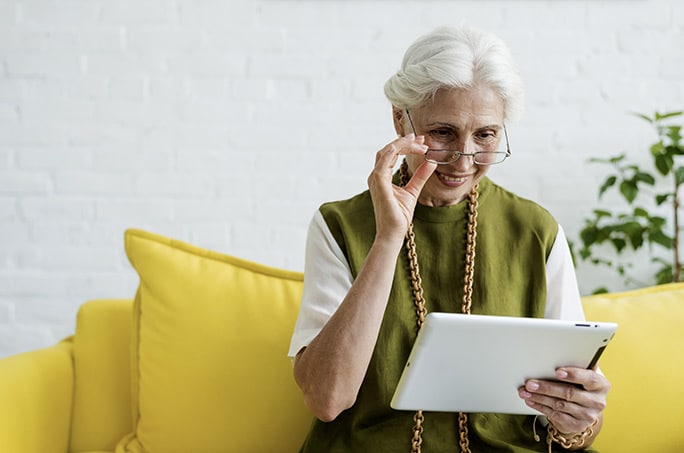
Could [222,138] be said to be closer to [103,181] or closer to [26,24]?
[103,181]

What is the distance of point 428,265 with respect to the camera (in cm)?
160

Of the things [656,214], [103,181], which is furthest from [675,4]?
[103,181]

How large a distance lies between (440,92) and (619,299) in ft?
2.17

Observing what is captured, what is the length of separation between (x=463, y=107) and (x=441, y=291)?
0.34 m

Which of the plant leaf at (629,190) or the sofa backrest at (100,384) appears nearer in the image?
the sofa backrest at (100,384)

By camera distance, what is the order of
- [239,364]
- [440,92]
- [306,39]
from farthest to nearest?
[306,39] < [239,364] < [440,92]

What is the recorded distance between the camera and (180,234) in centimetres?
247

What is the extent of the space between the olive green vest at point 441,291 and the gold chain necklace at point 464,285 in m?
0.01

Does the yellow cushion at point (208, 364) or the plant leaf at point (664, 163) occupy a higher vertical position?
the plant leaf at point (664, 163)

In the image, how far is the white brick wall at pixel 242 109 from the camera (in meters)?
2.45

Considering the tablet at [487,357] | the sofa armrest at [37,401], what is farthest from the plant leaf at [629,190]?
the sofa armrest at [37,401]

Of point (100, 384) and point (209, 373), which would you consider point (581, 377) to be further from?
point (100, 384)

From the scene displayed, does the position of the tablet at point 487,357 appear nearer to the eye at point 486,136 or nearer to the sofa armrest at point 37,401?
the eye at point 486,136

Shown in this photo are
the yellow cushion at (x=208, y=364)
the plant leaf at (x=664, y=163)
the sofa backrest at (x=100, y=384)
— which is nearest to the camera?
the yellow cushion at (x=208, y=364)
